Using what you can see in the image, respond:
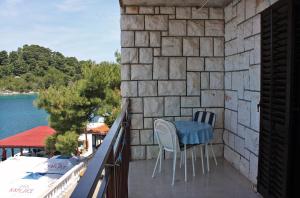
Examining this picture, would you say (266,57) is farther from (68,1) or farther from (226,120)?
(68,1)

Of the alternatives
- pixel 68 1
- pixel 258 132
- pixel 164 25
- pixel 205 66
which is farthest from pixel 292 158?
pixel 68 1

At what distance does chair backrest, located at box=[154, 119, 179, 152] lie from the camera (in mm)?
3342

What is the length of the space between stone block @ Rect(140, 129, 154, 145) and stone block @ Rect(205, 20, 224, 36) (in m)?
1.75

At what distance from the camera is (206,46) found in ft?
14.6

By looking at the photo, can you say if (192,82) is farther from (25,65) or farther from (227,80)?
(25,65)

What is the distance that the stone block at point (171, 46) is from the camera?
441cm

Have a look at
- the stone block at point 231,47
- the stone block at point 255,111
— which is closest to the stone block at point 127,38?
the stone block at point 231,47

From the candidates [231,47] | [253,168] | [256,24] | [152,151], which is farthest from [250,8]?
[152,151]

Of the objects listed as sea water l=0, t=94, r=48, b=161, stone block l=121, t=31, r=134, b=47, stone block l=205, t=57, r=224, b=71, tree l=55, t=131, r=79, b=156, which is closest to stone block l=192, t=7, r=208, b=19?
stone block l=205, t=57, r=224, b=71

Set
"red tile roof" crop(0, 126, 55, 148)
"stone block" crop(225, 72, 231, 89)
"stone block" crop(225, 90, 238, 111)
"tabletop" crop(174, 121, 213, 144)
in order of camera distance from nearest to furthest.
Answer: "tabletop" crop(174, 121, 213, 144)
"stone block" crop(225, 90, 238, 111)
"stone block" crop(225, 72, 231, 89)
"red tile roof" crop(0, 126, 55, 148)

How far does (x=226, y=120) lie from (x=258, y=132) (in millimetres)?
1212

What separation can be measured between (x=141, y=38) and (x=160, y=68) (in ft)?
1.74

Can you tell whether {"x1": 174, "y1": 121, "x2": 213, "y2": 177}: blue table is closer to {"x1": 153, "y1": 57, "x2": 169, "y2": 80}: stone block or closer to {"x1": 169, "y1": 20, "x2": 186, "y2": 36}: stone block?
{"x1": 153, "y1": 57, "x2": 169, "y2": 80}: stone block

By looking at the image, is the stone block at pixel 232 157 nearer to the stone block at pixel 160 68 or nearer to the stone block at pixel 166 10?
the stone block at pixel 160 68
